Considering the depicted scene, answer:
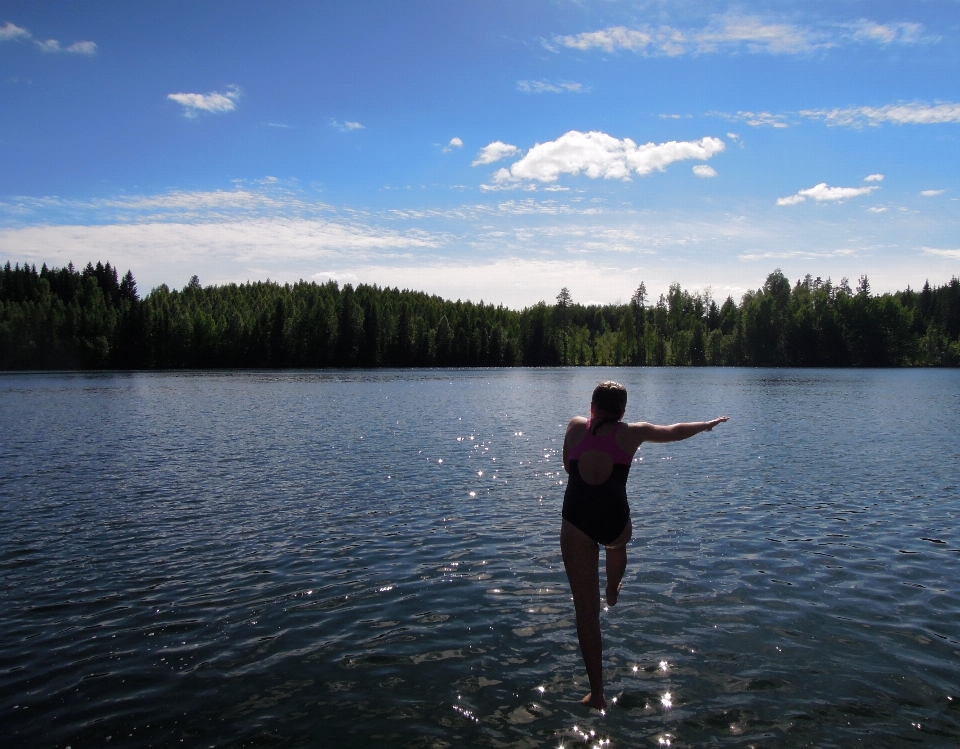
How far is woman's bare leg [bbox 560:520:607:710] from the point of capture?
307 inches

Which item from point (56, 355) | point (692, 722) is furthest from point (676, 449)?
point (56, 355)

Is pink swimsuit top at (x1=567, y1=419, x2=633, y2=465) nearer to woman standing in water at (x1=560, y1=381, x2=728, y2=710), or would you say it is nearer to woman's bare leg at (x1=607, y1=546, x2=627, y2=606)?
woman standing in water at (x1=560, y1=381, x2=728, y2=710)

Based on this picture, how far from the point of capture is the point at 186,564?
13992 millimetres

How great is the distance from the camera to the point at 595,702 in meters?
8.00

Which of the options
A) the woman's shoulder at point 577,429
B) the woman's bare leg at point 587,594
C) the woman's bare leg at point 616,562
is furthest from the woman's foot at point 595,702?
the woman's shoulder at point 577,429

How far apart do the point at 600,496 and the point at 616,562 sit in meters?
1.38

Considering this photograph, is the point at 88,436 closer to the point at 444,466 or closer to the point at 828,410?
the point at 444,466

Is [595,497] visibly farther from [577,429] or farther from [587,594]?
[587,594]

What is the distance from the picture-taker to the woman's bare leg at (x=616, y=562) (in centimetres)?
818

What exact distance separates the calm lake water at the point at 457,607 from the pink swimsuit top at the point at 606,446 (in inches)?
119

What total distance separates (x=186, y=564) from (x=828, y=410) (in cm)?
4920

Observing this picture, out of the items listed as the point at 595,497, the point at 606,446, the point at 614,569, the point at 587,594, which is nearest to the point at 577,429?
the point at 606,446

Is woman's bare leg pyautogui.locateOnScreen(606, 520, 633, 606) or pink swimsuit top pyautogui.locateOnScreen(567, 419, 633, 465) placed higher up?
pink swimsuit top pyautogui.locateOnScreen(567, 419, 633, 465)

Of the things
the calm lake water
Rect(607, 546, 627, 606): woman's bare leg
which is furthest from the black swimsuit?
the calm lake water
